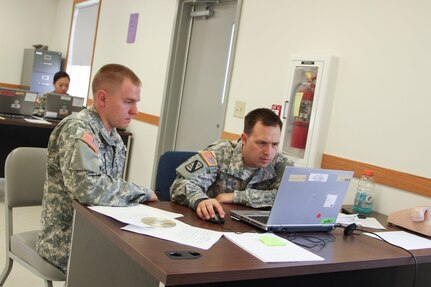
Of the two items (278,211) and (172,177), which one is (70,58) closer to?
(172,177)

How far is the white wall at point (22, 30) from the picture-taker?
761cm

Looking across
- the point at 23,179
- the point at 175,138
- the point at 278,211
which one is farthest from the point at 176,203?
the point at 175,138

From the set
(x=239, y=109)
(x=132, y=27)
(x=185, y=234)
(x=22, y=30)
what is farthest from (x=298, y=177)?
(x=22, y=30)

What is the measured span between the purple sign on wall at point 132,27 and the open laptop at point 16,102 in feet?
4.39

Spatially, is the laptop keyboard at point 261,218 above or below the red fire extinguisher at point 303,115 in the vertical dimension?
below

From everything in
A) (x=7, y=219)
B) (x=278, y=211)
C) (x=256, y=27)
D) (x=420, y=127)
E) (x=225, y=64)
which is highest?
(x=256, y=27)

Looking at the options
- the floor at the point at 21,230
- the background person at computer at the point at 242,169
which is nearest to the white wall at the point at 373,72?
the background person at computer at the point at 242,169

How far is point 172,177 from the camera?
2.31m

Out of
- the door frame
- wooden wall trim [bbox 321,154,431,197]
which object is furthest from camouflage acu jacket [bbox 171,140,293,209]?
the door frame

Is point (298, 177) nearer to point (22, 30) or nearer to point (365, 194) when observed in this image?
point (365, 194)

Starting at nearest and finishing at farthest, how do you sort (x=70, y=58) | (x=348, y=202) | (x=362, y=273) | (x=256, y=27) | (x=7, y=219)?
1. (x=362, y=273)
2. (x=7, y=219)
3. (x=348, y=202)
4. (x=256, y=27)
5. (x=70, y=58)

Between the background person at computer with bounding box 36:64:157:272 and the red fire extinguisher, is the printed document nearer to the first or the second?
the background person at computer with bounding box 36:64:157:272

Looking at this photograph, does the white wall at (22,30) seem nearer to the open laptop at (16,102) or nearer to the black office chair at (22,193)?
the open laptop at (16,102)

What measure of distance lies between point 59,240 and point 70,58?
596 cm
